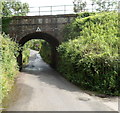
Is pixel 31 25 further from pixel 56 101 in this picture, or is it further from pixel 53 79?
pixel 56 101

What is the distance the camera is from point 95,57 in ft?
34.7

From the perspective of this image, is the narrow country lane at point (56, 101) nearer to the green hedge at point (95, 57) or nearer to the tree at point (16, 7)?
the green hedge at point (95, 57)

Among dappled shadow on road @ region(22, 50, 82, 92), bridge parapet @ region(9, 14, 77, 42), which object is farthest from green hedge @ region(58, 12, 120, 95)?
bridge parapet @ region(9, 14, 77, 42)

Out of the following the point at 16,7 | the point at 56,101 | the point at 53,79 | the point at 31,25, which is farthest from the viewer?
the point at 16,7

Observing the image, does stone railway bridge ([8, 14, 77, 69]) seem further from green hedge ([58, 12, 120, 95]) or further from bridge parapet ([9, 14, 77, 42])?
green hedge ([58, 12, 120, 95])

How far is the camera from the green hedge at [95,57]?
32.7 feet

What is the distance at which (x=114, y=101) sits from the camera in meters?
8.80

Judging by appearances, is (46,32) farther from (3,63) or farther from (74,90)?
(74,90)


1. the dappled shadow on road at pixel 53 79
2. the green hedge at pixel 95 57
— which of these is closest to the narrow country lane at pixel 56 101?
the dappled shadow on road at pixel 53 79

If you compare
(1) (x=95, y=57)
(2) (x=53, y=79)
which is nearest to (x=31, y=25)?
(2) (x=53, y=79)

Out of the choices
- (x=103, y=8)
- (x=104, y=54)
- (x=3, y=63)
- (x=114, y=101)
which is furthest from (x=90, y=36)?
(x=103, y=8)

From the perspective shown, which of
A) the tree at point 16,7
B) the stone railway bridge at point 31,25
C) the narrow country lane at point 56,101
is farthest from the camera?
the tree at point 16,7

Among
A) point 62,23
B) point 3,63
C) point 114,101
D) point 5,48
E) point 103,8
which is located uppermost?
point 103,8

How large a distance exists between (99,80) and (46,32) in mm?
8923
